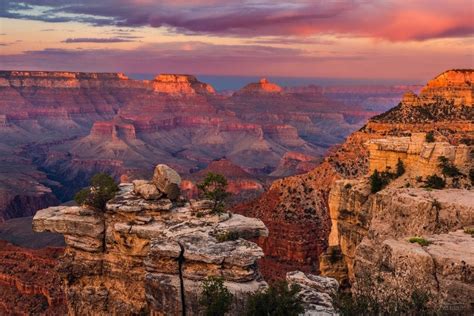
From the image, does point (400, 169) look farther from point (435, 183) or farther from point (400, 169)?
point (435, 183)

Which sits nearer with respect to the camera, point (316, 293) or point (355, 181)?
point (316, 293)

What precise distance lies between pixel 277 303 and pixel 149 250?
427 inches

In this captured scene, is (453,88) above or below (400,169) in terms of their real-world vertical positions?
above

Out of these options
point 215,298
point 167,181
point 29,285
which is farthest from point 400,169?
point 29,285

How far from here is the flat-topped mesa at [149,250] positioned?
3064 cm

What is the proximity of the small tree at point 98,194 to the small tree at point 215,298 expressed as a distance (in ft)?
47.6

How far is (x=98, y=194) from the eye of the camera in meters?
39.7

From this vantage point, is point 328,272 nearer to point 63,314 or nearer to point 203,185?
point 203,185

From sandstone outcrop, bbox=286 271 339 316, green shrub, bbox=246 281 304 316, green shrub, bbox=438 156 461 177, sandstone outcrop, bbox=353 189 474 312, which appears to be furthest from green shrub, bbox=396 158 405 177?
green shrub, bbox=246 281 304 316

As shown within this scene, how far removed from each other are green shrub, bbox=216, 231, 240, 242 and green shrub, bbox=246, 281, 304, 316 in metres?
6.49

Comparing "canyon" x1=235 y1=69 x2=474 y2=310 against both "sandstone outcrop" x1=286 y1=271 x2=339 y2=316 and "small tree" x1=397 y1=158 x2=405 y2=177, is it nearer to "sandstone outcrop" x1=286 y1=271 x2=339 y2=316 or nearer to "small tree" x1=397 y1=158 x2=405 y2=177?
"small tree" x1=397 y1=158 x2=405 y2=177

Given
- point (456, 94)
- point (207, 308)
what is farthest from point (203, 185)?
point (456, 94)

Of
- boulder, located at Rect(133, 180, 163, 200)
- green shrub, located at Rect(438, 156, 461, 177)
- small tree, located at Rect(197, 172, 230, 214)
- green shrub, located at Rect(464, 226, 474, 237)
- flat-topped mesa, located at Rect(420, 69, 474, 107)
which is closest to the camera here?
green shrub, located at Rect(464, 226, 474, 237)

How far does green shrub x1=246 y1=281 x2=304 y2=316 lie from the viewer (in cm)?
2517
